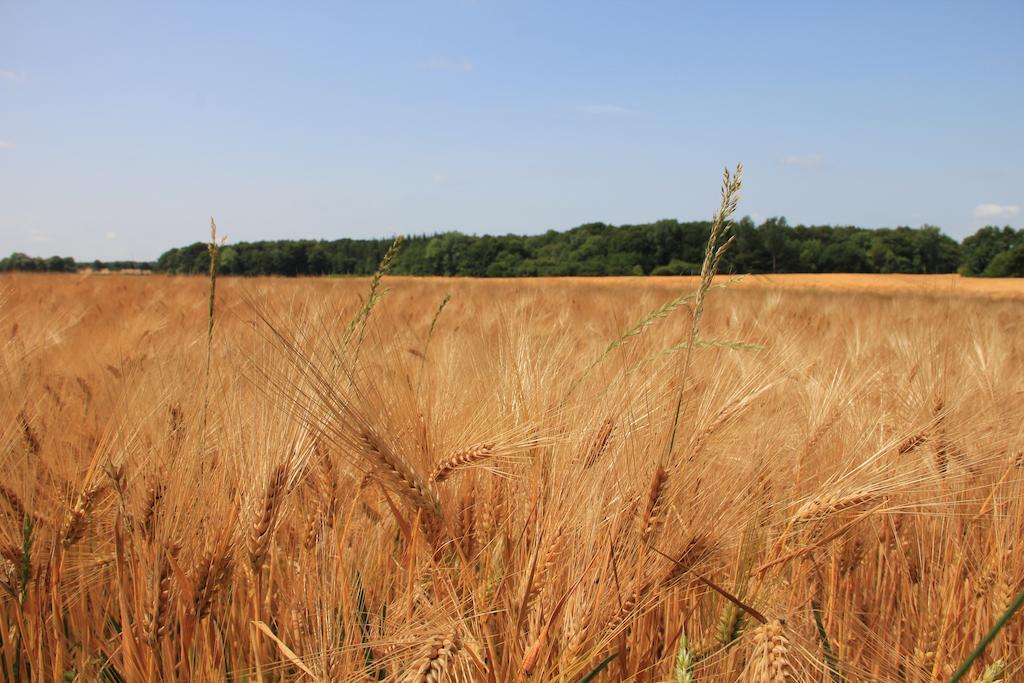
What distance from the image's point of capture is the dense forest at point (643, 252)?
26.1 metres

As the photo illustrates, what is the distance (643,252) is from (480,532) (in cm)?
3038

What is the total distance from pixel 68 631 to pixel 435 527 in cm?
82

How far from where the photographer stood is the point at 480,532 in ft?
3.16

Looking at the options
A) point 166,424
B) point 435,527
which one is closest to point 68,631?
point 166,424

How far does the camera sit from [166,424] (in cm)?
117

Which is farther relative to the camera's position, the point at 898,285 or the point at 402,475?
the point at 898,285

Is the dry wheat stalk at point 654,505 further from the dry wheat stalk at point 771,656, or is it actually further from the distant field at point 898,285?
the distant field at point 898,285

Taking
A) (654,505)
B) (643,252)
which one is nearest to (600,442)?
(654,505)

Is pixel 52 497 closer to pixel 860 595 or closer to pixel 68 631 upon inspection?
pixel 68 631

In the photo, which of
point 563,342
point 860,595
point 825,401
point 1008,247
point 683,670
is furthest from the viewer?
point 1008,247

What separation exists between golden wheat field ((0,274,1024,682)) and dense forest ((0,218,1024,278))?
23.6 meters

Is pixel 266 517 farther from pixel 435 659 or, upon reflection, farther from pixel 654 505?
pixel 654 505

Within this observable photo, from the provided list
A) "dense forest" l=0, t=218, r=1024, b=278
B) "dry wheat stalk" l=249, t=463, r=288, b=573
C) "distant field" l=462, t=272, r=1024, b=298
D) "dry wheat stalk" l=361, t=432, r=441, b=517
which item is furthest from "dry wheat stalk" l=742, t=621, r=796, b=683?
"dense forest" l=0, t=218, r=1024, b=278

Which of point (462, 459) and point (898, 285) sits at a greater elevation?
point (898, 285)
